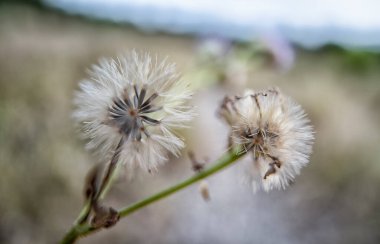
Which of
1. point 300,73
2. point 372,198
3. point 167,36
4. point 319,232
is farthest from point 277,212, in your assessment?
point 167,36

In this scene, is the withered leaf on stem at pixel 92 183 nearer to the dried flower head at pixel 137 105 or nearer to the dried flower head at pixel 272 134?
the dried flower head at pixel 137 105

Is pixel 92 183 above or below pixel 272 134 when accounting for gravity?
below

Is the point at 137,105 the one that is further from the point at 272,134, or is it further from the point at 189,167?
the point at 189,167

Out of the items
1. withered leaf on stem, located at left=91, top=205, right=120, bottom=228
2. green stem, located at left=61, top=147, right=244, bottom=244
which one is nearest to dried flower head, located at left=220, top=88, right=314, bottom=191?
green stem, located at left=61, top=147, right=244, bottom=244

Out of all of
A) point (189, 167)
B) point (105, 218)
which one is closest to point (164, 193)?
point (105, 218)

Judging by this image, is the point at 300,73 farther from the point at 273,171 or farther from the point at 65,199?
the point at 273,171

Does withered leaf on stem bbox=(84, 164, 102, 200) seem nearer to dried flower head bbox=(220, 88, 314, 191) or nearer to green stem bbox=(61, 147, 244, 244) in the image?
green stem bbox=(61, 147, 244, 244)
